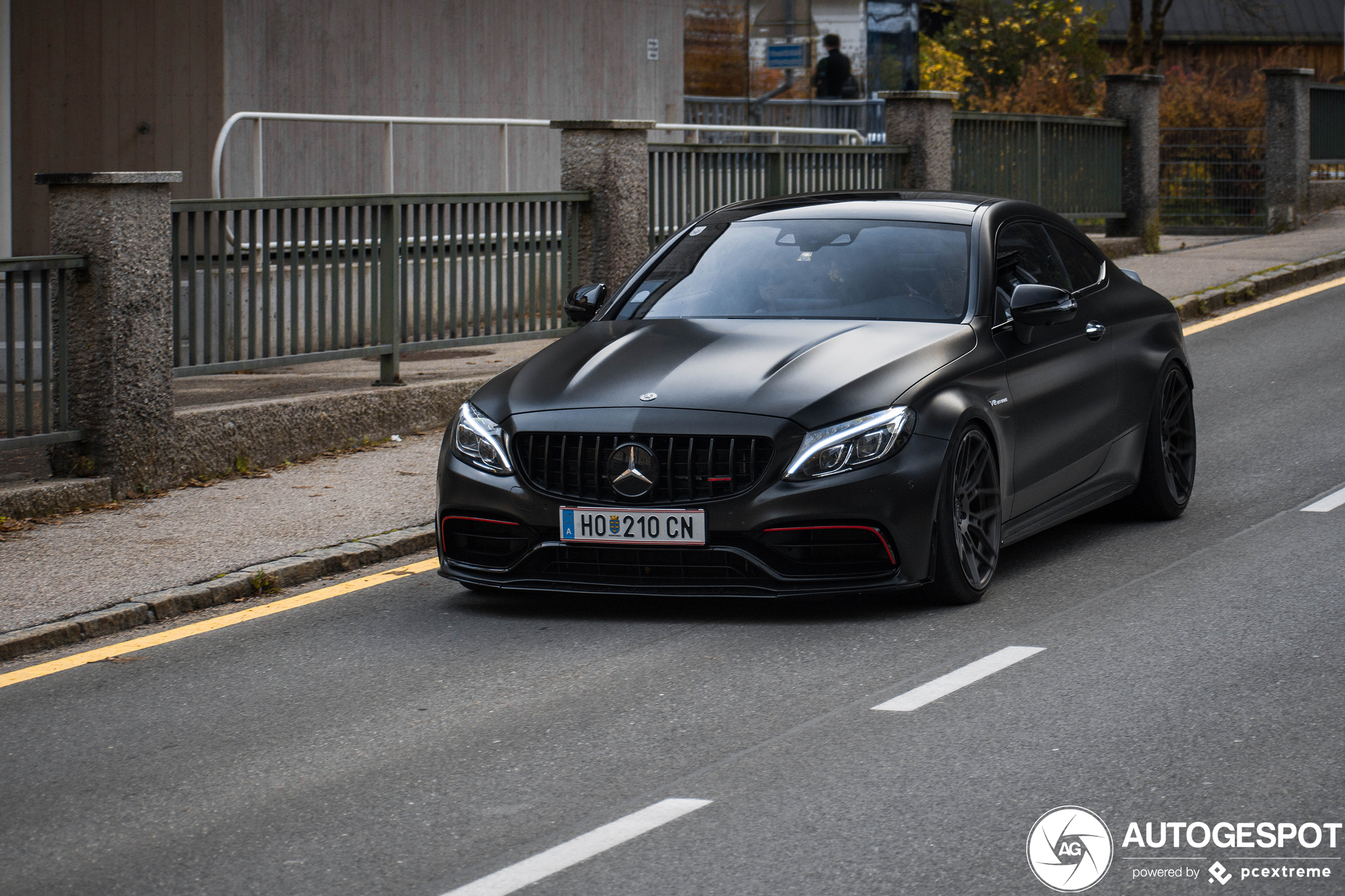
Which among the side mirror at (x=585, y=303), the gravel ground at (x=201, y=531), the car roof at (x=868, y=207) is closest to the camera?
the gravel ground at (x=201, y=531)

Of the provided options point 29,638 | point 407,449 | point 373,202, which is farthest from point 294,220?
point 29,638

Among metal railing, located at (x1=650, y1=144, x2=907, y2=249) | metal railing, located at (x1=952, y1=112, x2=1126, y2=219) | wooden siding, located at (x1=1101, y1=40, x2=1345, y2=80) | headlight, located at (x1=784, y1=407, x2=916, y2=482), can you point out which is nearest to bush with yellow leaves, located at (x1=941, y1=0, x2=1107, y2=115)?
metal railing, located at (x1=952, y1=112, x2=1126, y2=219)

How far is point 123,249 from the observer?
9430 mm

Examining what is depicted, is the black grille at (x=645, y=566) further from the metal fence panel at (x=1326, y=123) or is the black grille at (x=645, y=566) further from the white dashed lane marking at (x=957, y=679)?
the metal fence panel at (x=1326, y=123)

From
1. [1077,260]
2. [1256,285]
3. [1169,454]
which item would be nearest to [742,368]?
[1077,260]

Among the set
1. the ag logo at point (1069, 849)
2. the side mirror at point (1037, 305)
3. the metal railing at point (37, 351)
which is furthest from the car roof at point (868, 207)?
the ag logo at point (1069, 849)

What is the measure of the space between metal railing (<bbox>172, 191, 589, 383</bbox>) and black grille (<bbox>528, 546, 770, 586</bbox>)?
143 inches

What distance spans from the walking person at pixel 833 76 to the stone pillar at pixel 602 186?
13216 millimetres

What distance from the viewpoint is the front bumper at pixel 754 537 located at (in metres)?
6.81

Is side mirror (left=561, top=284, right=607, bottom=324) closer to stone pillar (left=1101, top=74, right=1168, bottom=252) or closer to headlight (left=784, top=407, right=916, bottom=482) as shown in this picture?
headlight (left=784, top=407, right=916, bottom=482)

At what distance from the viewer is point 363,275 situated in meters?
11.3

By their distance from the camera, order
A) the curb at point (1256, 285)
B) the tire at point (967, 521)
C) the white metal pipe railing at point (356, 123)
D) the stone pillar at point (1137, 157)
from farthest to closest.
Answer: the stone pillar at point (1137, 157) → the curb at point (1256, 285) → the white metal pipe railing at point (356, 123) → the tire at point (967, 521)

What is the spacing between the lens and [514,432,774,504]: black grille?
270 inches

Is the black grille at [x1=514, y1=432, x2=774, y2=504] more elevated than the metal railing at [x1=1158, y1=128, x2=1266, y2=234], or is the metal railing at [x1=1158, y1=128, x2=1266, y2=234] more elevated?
the metal railing at [x1=1158, y1=128, x2=1266, y2=234]
